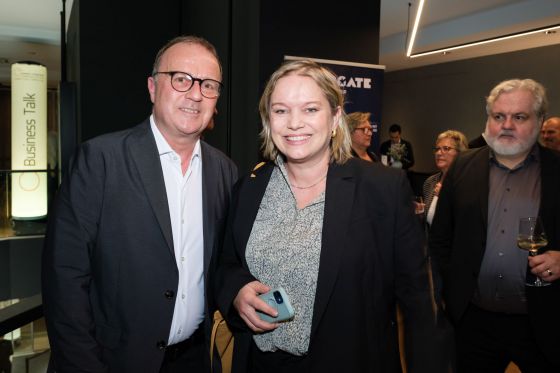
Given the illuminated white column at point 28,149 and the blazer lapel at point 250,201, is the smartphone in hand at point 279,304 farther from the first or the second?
the illuminated white column at point 28,149

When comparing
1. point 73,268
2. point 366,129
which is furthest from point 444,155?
point 73,268

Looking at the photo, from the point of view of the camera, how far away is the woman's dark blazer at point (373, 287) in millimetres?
1487

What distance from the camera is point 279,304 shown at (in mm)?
1434

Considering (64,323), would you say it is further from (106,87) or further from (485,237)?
(106,87)

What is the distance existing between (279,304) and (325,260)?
0.69ft

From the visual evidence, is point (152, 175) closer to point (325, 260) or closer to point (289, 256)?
point (289, 256)

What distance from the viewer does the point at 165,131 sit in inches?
72.9

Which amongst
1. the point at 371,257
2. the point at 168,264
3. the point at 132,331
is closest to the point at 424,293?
the point at 371,257

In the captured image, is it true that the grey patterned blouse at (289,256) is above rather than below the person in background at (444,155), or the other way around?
below

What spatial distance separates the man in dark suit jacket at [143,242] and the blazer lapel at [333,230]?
1.67 ft

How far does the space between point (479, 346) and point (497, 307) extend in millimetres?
236

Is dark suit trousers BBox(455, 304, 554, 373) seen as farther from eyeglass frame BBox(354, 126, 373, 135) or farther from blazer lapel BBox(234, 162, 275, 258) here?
eyeglass frame BBox(354, 126, 373, 135)

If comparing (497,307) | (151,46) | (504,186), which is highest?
(151,46)

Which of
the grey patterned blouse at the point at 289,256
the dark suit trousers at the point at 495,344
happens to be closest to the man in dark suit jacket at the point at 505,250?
the dark suit trousers at the point at 495,344
